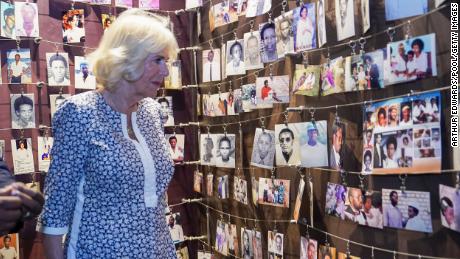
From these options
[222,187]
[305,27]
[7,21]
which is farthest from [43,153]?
[305,27]

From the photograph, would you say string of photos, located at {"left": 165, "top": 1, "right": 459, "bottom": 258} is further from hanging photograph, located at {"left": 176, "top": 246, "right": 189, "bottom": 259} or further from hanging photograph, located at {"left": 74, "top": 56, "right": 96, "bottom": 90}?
hanging photograph, located at {"left": 74, "top": 56, "right": 96, "bottom": 90}

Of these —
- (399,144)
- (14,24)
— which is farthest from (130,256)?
(14,24)

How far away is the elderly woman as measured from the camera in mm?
1410

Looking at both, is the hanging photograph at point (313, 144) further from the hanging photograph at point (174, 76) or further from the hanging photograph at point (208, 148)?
the hanging photograph at point (174, 76)

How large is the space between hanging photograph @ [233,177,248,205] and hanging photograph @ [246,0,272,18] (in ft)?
2.33

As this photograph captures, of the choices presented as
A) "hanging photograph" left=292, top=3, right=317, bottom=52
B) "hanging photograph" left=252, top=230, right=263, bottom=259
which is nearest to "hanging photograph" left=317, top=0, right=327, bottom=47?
"hanging photograph" left=292, top=3, right=317, bottom=52

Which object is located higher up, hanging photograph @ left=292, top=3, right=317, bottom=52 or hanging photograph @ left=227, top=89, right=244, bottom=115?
hanging photograph @ left=292, top=3, right=317, bottom=52

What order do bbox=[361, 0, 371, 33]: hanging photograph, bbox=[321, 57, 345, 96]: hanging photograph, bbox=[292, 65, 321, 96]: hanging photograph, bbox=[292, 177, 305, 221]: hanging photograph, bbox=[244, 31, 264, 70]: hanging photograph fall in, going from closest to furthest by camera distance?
bbox=[361, 0, 371, 33]: hanging photograph → bbox=[321, 57, 345, 96]: hanging photograph → bbox=[292, 65, 321, 96]: hanging photograph → bbox=[292, 177, 305, 221]: hanging photograph → bbox=[244, 31, 264, 70]: hanging photograph

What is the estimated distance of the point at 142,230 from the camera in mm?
1459

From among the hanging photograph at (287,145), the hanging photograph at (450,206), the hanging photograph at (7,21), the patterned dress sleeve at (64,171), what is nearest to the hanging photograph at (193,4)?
the hanging photograph at (7,21)

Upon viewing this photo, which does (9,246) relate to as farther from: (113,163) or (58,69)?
(113,163)

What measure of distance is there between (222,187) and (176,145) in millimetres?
391

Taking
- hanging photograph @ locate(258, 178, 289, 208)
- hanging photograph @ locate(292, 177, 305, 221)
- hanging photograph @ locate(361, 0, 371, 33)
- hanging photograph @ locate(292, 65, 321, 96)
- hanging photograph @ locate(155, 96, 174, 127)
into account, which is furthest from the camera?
hanging photograph @ locate(155, 96, 174, 127)

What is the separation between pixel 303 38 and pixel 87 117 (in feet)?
2.47
